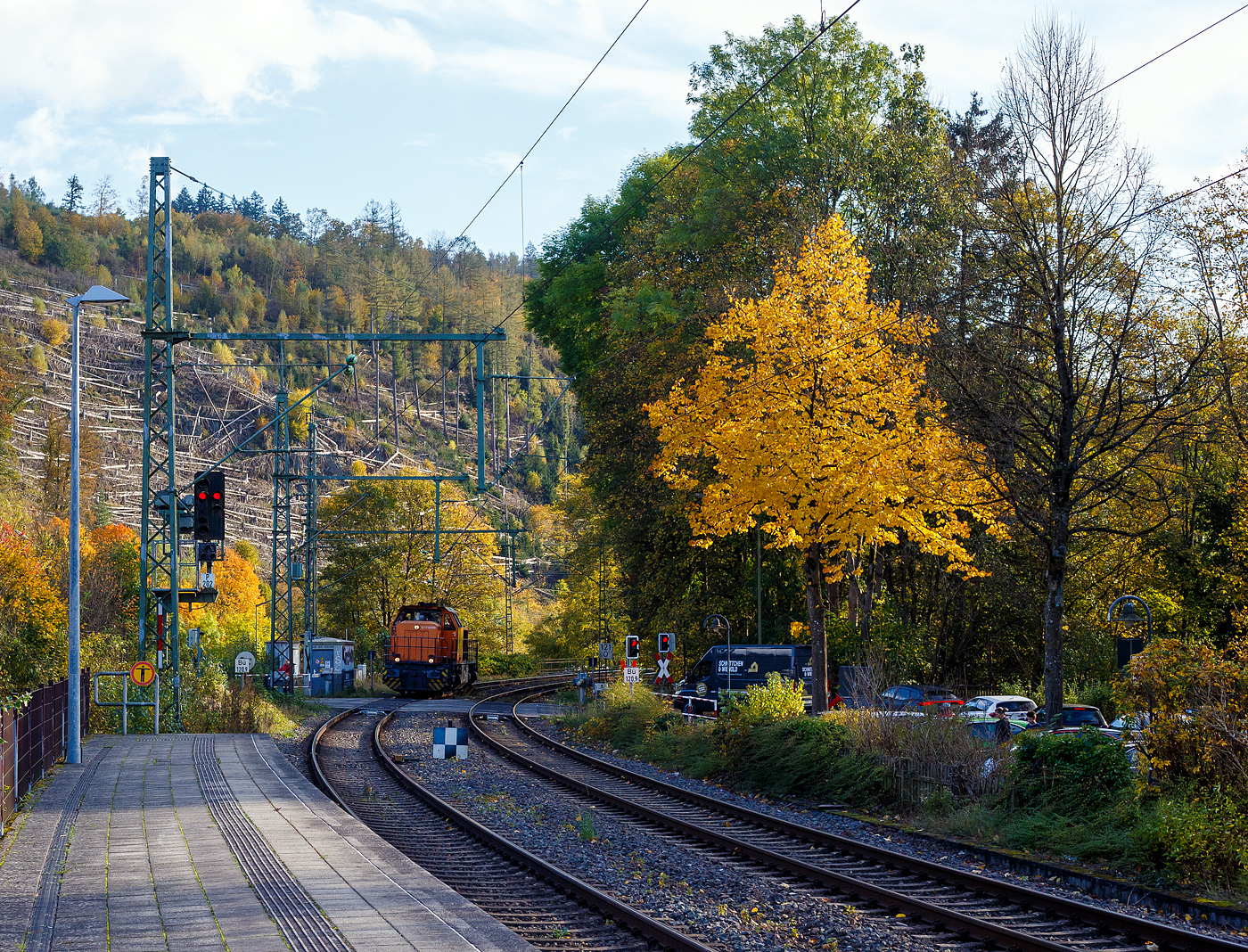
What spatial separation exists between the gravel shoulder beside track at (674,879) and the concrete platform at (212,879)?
6.44ft

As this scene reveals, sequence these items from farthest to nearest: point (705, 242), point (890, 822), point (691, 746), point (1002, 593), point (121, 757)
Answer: point (705, 242), point (1002, 593), point (691, 746), point (121, 757), point (890, 822)

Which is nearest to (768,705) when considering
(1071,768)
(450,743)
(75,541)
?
(450,743)

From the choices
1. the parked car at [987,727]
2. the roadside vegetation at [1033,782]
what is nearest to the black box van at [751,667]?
the roadside vegetation at [1033,782]

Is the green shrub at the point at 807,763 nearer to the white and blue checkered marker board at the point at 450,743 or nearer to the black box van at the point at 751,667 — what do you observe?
the white and blue checkered marker board at the point at 450,743

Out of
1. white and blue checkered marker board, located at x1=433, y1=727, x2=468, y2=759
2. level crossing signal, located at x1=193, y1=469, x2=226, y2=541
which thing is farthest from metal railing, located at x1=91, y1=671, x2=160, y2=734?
white and blue checkered marker board, located at x1=433, y1=727, x2=468, y2=759

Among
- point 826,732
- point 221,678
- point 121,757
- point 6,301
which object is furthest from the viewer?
point 6,301

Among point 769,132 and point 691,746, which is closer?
point 691,746

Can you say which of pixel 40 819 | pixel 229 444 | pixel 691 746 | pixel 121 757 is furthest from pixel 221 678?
pixel 229 444

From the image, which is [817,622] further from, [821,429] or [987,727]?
→ [987,727]

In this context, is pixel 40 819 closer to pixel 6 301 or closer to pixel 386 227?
pixel 6 301

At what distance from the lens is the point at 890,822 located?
1478 centimetres

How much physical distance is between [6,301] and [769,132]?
116m

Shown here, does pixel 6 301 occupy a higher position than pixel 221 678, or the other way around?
pixel 6 301

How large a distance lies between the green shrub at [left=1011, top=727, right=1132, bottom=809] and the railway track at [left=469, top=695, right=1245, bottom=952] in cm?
252
